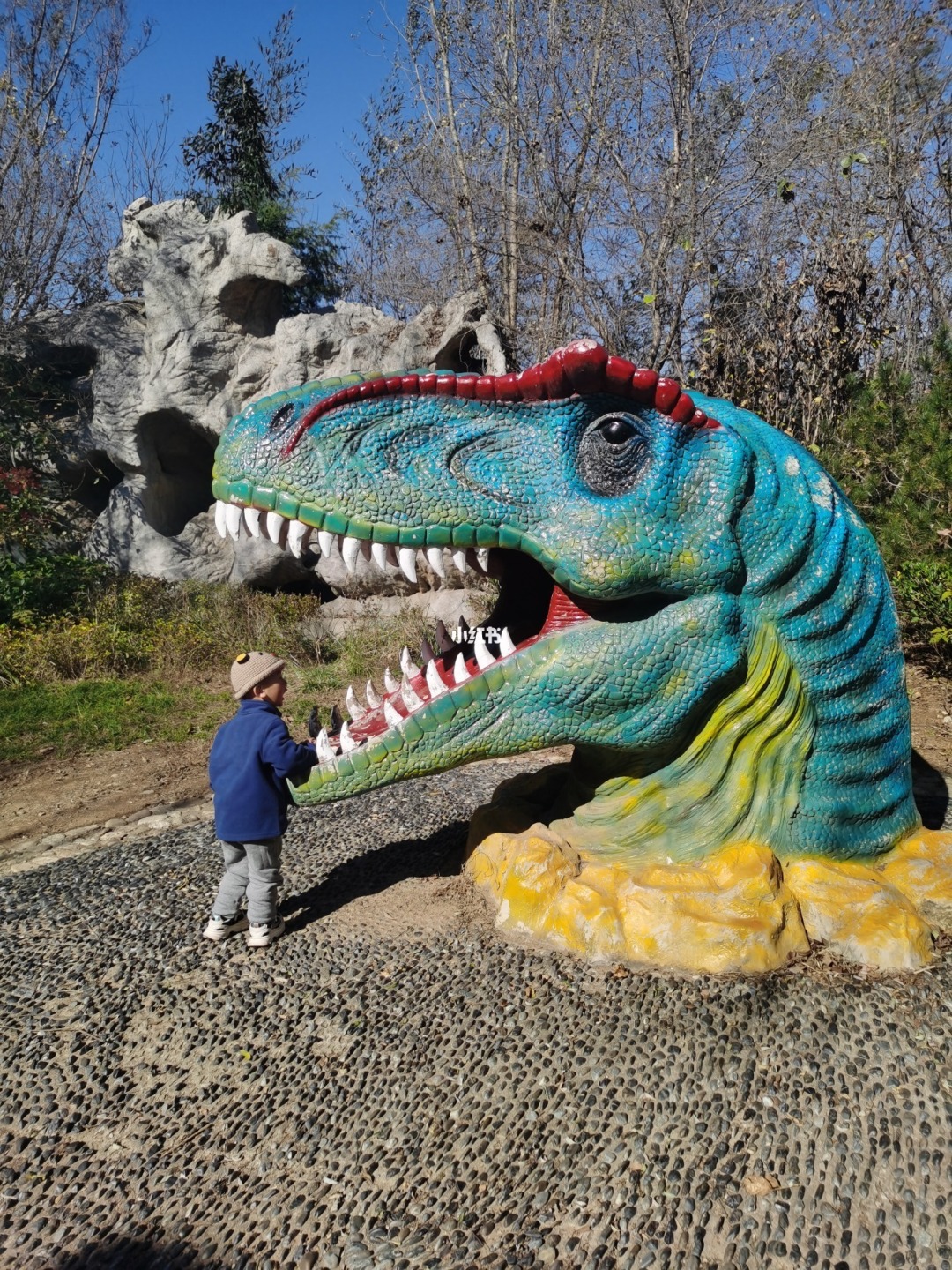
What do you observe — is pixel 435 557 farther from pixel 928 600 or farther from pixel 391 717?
pixel 928 600

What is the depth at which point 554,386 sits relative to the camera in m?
2.41

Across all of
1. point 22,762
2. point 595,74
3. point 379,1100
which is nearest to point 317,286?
point 595,74

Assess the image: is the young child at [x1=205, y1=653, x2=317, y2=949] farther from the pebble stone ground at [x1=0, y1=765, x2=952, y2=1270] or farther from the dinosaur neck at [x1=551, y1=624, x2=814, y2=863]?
the dinosaur neck at [x1=551, y1=624, x2=814, y2=863]

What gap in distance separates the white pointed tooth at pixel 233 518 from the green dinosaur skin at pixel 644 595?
59mm

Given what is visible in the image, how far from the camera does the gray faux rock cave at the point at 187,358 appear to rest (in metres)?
11.3

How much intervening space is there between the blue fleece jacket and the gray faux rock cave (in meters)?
8.08

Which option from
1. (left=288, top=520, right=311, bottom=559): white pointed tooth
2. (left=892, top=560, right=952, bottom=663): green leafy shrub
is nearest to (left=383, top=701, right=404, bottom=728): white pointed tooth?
(left=288, top=520, right=311, bottom=559): white pointed tooth

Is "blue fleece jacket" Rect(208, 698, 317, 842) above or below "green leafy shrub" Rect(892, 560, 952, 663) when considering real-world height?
above

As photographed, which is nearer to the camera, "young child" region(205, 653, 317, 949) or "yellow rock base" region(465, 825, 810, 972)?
"yellow rock base" region(465, 825, 810, 972)

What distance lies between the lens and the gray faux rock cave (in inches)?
444

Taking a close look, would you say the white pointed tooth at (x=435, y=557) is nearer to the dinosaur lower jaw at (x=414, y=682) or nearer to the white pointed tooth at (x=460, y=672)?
the dinosaur lower jaw at (x=414, y=682)

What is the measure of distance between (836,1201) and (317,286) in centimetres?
1428

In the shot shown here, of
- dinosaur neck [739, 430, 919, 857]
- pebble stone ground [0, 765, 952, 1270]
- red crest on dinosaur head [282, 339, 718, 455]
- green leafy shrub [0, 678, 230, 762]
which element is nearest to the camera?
pebble stone ground [0, 765, 952, 1270]

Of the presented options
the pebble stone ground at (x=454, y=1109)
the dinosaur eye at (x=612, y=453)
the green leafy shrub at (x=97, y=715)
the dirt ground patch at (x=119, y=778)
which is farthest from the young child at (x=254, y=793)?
the green leafy shrub at (x=97, y=715)
